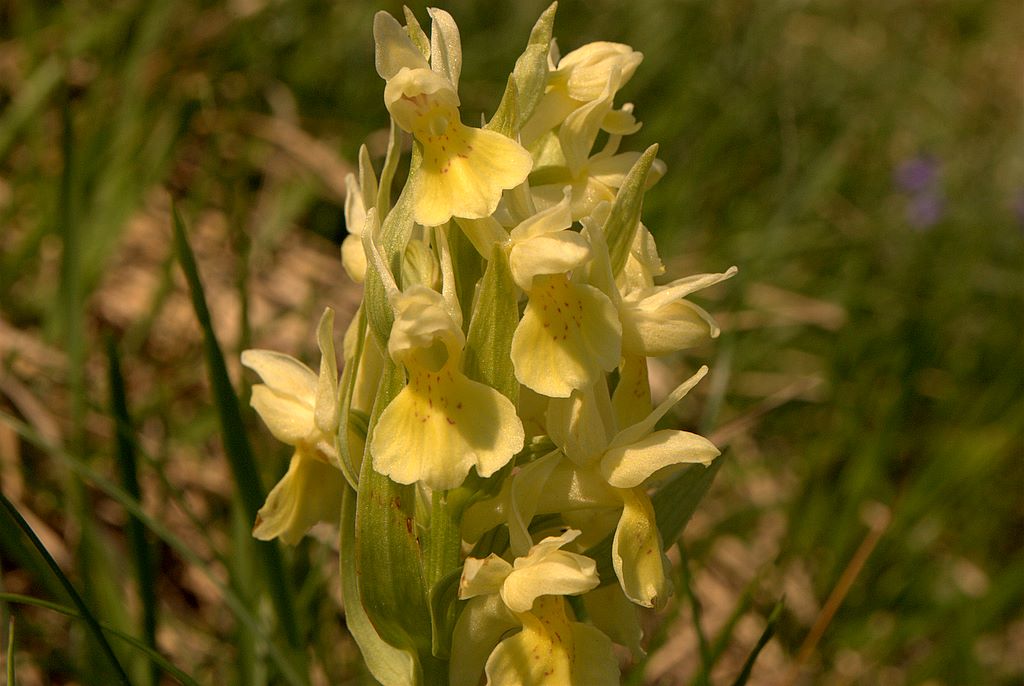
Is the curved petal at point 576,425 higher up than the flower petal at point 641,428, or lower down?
higher up

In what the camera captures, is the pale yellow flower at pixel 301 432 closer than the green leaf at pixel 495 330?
No

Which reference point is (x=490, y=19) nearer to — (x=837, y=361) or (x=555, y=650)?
(x=837, y=361)

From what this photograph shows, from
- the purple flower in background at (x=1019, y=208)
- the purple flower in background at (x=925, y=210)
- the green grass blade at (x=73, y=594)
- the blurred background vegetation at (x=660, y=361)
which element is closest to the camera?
the green grass blade at (x=73, y=594)

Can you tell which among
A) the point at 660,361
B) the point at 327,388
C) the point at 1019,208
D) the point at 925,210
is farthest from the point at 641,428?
the point at 1019,208

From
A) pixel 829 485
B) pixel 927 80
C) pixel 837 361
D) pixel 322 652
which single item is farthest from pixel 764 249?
pixel 927 80

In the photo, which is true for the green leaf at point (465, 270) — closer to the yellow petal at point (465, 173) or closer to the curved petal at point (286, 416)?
the yellow petal at point (465, 173)

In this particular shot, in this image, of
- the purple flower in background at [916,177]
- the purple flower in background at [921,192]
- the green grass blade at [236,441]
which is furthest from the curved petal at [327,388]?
the purple flower in background at [916,177]

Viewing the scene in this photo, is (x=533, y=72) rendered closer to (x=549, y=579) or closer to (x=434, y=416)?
(x=434, y=416)

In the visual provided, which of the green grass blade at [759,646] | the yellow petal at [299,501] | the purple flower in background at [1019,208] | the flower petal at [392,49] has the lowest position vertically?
the purple flower in background at [1019,208]
